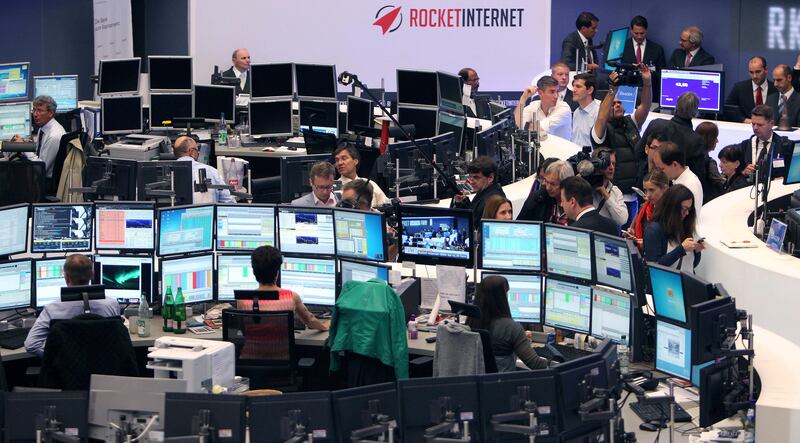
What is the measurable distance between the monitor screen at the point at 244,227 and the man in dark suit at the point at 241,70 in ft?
26.0

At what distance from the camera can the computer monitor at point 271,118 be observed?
14655 millimetres

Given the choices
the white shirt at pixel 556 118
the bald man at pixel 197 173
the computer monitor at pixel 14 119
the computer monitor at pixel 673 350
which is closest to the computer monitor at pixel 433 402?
the computer monitor at pixel 673 350

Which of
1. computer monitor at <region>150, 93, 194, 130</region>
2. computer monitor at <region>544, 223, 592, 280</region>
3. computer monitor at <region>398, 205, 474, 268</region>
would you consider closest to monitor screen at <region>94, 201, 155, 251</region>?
computer monitor at <region>398, 205, 474, 268</region>

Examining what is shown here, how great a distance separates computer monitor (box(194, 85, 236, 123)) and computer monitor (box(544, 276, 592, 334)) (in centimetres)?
761

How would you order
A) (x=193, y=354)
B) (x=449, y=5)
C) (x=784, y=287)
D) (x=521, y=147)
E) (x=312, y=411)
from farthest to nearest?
(x=449, y=5)
(x=521, y=147)
(x=784, y=287)
(x=193, y=354)
(x=312, y=411)

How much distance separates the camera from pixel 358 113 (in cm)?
1397

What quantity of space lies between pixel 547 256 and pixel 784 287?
1677 millimetres

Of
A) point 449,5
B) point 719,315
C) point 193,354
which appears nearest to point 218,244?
point 193,354

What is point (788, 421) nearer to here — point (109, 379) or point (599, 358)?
point (599, 358)

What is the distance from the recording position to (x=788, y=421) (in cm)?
635

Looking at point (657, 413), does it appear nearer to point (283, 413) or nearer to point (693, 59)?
point (283, 413)

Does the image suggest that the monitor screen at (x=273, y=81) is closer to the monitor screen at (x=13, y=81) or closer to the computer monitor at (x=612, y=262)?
the monitor screen at (x=13, y=81)

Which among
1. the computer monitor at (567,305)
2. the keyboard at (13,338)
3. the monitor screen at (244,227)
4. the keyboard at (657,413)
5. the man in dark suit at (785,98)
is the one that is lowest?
the keyboard at (657,413)

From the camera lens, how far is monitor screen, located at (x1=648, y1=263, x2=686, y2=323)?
6.88m
